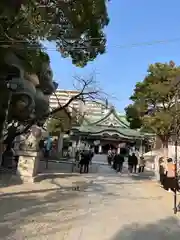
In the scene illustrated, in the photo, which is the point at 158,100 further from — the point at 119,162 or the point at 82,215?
the point at 82,215

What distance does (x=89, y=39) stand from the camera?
1353 centimetres

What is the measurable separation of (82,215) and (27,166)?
6299 millimetres

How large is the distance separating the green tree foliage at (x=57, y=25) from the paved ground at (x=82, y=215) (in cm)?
465

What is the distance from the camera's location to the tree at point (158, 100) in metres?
22.8

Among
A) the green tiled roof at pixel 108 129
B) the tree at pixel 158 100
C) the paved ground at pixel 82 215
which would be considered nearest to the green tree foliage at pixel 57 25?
the paved ground at pixel 82 215

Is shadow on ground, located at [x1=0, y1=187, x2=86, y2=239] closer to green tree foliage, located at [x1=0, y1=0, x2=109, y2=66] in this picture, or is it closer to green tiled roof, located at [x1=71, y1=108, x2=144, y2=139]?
green tree foliage, located at [x1=0, y1=0, x2=109, y2=66]

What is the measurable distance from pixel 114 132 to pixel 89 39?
32945 millimetres

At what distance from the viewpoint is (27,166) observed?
13.7 meters

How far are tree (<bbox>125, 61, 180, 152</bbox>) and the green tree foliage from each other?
9322 millimetres

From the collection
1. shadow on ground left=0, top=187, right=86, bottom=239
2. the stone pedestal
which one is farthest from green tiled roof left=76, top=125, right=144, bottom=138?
shadow on ground left=0, top=187, right=86, bottom=239

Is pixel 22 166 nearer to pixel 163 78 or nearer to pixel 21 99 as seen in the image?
pixel 21 99

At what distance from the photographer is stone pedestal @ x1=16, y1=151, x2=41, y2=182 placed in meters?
13.5

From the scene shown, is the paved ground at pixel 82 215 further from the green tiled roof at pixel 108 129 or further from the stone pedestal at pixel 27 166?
the green tiled roof at pixel 108 129

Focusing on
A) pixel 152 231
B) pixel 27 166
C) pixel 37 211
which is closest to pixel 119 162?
pixel 27 166
